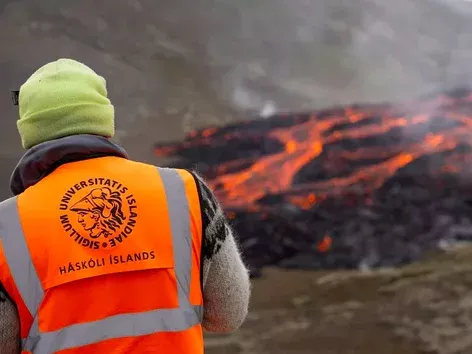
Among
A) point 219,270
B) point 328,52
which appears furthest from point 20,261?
point 328,52

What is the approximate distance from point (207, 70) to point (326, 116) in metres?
1.18

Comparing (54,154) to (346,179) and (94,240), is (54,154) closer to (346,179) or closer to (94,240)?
(94,240)

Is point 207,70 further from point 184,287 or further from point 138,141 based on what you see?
point 184,287

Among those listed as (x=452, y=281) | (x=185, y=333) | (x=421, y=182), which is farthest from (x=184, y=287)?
(x=421, y=182)

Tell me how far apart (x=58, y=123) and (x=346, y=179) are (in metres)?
4.50

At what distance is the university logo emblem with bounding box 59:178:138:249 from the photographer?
114cm

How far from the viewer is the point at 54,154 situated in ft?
3.82

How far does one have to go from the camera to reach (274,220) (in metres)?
4.93

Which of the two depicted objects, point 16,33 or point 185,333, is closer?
point 185,333

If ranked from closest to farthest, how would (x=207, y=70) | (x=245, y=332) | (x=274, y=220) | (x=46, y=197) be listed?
(x=46, y=197) → (x=245, y=332) → (x=274, y=220) → (x=207, y=70)

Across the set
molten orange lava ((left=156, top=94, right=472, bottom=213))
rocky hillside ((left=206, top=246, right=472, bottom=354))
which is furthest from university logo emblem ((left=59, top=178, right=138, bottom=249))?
molten orange lava ((left=156, top=94, right=472, bottom=213))

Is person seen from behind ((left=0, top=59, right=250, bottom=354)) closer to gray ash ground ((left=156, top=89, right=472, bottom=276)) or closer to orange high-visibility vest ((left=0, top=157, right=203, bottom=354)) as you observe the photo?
orange high-visibility vest ((left=0, top=157, right=203, bottom=354))

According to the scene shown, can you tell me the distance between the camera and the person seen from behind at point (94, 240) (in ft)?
3.66

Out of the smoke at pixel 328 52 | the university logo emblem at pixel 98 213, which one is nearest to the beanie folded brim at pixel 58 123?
the university logo emblem at pixel 98 213
